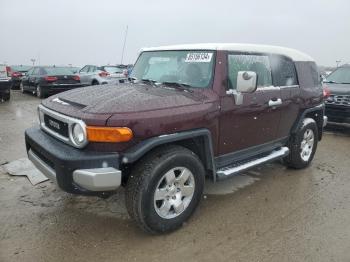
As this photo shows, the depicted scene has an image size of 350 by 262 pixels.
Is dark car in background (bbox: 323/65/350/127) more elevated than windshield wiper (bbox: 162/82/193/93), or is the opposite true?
windshield wiper (bbox: 162/82/193/93)

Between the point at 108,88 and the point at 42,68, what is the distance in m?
13.2

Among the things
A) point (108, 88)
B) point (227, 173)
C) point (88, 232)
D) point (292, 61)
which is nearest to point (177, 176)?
point (227, 173)

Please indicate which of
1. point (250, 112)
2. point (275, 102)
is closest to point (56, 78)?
point (275, 102)

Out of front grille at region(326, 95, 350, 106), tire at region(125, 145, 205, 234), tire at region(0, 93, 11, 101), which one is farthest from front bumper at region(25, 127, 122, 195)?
tire at region(0, 93, 11, 101)

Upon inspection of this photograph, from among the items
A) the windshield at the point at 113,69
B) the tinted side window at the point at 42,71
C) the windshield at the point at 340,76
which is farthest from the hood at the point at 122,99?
the windshield at the point at 113,69

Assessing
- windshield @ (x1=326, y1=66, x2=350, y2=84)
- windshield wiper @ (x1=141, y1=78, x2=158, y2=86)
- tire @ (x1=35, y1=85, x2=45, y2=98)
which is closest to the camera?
windshield wiper @ (x1=141, y1=78, x2=158, y2=86)

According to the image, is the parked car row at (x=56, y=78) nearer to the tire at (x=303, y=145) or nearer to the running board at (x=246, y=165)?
the tire at (x=303, y=145)

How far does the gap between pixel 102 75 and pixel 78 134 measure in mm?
13683

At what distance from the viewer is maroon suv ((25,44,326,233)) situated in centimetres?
306

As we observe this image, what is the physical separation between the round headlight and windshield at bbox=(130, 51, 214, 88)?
1.37 metres

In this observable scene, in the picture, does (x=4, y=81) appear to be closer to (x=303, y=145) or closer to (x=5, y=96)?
(x=5, y=96)

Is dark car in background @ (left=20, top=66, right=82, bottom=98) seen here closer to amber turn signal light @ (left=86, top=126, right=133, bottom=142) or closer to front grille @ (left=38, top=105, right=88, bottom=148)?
front grille @ (left=38, top=105, right=88, bottom=148)

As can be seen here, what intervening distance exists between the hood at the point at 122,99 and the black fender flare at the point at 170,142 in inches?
11.2

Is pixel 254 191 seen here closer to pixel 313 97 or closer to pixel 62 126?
pixel 313 97
